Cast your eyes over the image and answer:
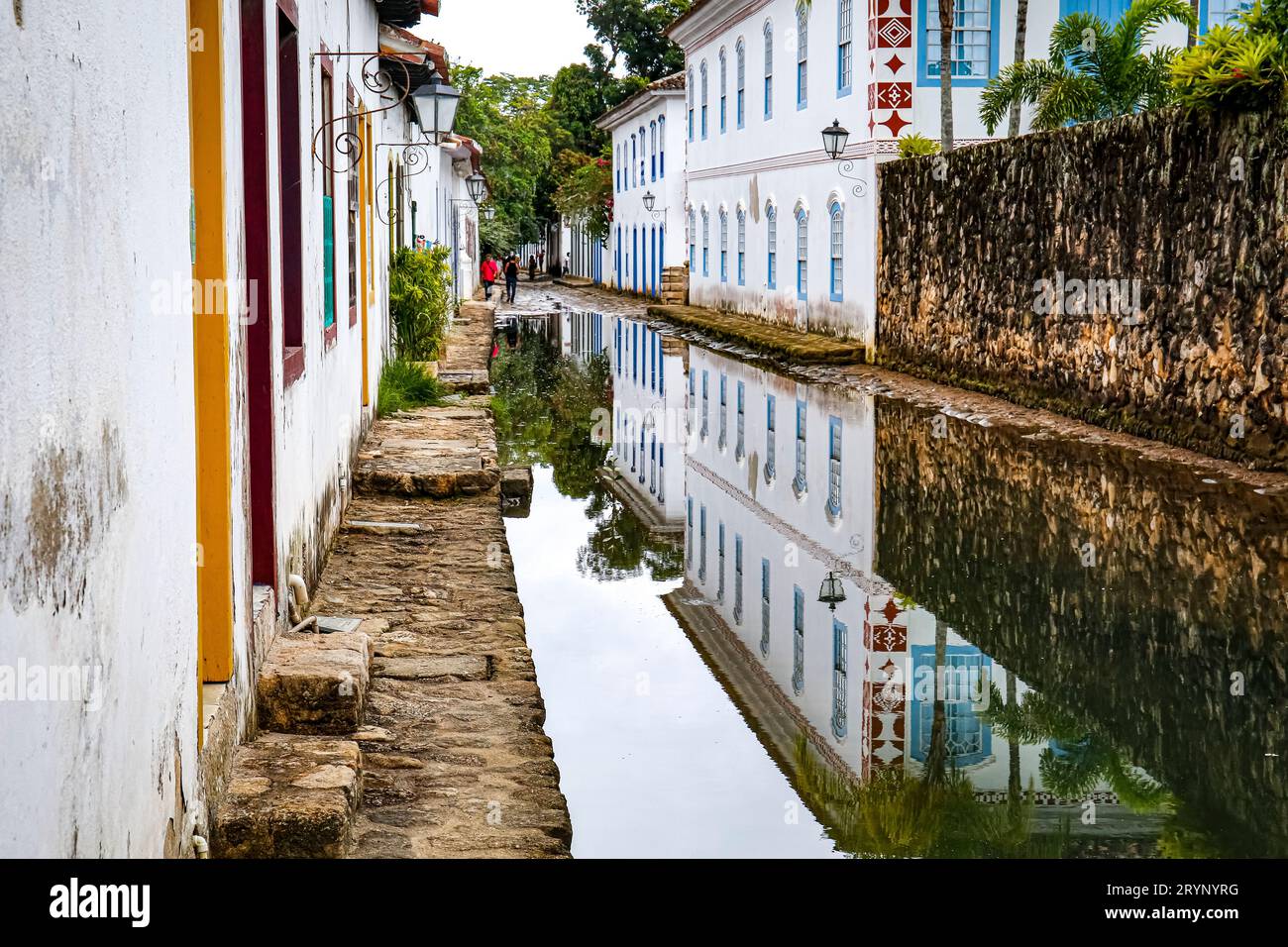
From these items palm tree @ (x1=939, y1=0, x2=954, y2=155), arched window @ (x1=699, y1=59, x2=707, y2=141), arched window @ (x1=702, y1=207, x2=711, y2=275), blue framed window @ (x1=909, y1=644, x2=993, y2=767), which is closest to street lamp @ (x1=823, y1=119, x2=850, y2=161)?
palm tree @ (x1=939, y1=0, x2=954, y2=155)

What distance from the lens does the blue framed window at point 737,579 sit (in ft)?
27.8

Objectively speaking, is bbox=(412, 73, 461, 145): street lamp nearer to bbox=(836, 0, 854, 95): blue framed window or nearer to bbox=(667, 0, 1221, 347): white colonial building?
bbox=(667, 0, 1221, 347): white colonial building

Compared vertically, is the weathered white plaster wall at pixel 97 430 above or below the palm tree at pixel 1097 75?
below

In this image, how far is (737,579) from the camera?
9.39 metres

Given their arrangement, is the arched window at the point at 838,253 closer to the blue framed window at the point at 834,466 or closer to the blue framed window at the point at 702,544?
the blue framed window at the point at 834,466

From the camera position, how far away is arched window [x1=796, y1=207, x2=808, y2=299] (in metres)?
27.1

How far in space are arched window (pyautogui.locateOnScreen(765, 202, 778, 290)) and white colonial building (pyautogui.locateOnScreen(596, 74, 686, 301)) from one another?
422 inches

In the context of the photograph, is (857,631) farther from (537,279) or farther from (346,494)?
A: (537,279)

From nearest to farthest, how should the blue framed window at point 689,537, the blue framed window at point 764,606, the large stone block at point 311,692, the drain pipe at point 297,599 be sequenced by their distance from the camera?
1. the large stone block at point 311,692
2. the drain pipe at point 297,599
3. the blue framed window at point 764,606
4. the blue framed window at point 689,537

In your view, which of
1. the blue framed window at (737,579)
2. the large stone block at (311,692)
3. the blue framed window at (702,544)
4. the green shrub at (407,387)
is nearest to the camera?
the large stone block at (311,692)

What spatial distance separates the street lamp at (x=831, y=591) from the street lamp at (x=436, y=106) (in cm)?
792

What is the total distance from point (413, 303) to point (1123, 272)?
293 inches

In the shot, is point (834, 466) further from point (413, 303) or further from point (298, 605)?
point (298, 605)

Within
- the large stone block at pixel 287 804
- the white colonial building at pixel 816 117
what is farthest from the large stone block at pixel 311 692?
the white colonial building at pixel 816 117
